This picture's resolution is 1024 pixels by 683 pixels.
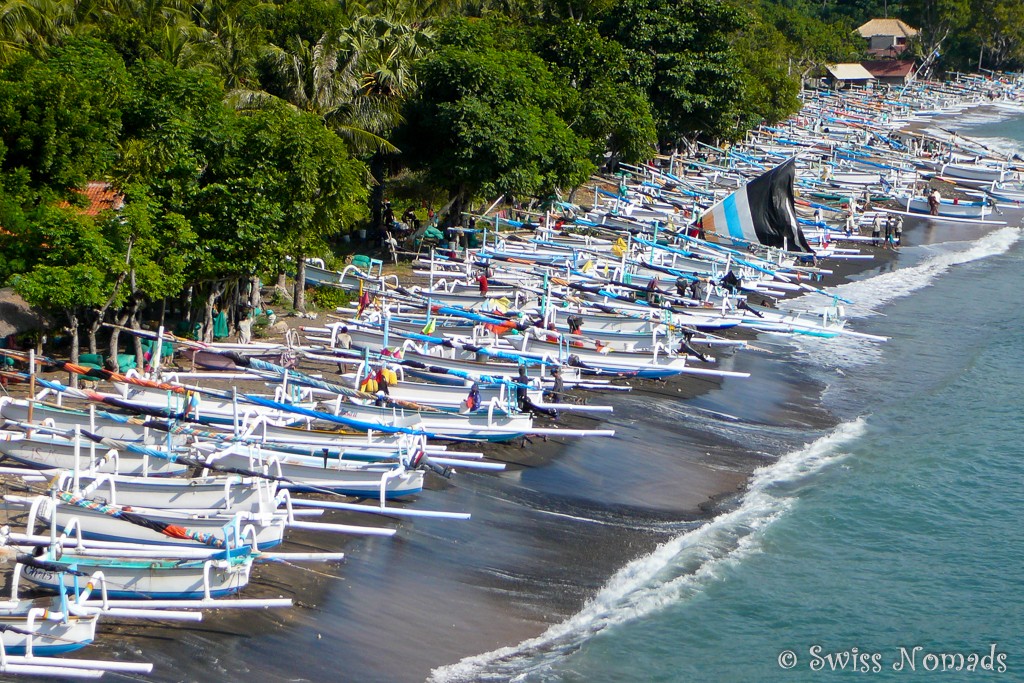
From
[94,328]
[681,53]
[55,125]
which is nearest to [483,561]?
[94,328]

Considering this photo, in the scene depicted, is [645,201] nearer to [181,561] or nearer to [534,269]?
[534,269]

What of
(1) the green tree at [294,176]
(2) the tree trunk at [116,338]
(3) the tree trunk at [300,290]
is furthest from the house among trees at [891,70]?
(2) the tree trunk at [116,338]

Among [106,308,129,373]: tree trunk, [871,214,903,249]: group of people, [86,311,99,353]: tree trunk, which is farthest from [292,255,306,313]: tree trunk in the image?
[871,214,903,249]: group of people

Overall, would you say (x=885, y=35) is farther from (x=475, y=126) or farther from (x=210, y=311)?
(x=210, y=311)

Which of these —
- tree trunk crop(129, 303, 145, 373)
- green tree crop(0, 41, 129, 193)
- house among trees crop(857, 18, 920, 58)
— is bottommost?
tree trunk crop(129, 303, 145, 373)

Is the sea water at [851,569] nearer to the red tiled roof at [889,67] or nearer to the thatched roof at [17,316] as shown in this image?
the thatched roof at [17,316]

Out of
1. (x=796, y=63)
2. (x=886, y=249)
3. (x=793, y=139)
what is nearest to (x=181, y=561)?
(x=886, y=249)

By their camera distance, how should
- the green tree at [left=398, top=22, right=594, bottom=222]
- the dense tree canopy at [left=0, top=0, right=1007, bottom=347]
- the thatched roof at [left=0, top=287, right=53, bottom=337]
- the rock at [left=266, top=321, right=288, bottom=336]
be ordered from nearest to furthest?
the thatched roof at [left=0, top=287, right=53, bottom=337] < the dense tree canopy at [left=0, top=0, right=1007, bottom=347] < the rock at [left=266, top=321, right=288, bottom=336] < the green tree at [left=398, top=22, right=594, bottom=222]

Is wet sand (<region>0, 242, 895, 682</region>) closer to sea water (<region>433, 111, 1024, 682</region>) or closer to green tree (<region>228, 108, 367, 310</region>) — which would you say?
sea water (<region>433, 111, 1024, 682</region>)
